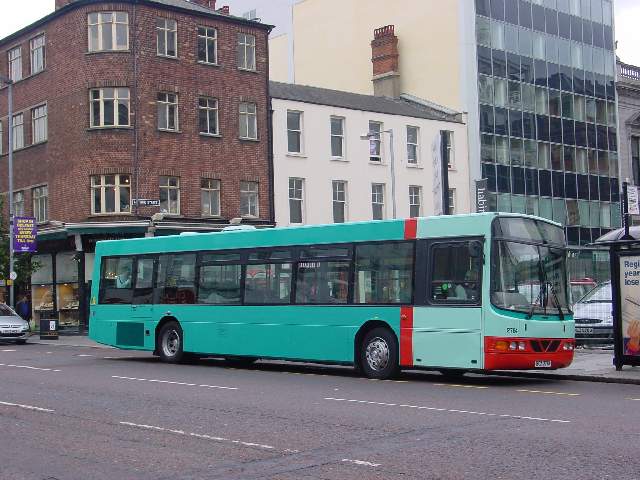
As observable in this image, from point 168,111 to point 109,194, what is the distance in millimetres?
4200

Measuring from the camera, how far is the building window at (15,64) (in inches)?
1682

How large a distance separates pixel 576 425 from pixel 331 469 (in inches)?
152

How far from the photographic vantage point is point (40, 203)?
135 feet

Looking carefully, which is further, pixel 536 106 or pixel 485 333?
pixel 536 106

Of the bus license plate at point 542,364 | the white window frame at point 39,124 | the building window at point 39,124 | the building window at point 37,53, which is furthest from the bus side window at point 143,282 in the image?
the building window at point 37,53

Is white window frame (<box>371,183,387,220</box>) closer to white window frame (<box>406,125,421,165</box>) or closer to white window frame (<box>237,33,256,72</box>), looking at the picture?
white window frame (<box>406,125,421,165</box>)

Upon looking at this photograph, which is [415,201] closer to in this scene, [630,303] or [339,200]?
[339,200]

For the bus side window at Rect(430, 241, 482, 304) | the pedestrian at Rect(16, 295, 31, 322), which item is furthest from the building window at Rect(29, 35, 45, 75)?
the bus side window at Rect(430, 241, 482, 304)

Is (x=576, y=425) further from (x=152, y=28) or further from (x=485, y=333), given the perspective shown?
(x=152, y=28)

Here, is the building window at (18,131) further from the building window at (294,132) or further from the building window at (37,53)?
the building window at (294,132)

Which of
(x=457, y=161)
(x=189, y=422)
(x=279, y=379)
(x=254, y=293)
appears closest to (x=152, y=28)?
(x=457, y=161)

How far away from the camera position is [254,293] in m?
20.6

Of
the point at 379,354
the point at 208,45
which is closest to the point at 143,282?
the point at 379,354

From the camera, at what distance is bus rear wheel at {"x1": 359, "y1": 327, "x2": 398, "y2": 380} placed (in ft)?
58.3
